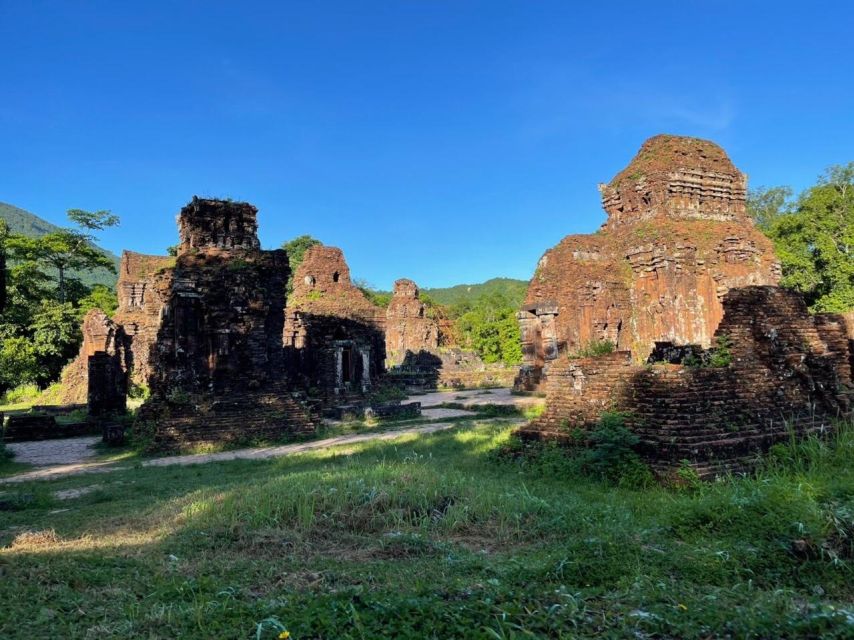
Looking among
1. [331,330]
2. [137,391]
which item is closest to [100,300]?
[137,391]

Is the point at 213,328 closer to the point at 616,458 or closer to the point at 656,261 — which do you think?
the point at 616,458

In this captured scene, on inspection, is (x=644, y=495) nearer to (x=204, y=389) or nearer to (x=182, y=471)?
(x=182, y=471)

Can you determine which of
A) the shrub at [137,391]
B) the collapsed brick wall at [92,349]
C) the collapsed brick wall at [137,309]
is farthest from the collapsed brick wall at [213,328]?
the shrub at [137,391]

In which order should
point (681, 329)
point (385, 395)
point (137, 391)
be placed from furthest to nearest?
1. point (137, 391)
2. point (385, 395)
3. point (681, 329)

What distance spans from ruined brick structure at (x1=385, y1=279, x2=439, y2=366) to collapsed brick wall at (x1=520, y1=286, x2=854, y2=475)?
30.6 meters

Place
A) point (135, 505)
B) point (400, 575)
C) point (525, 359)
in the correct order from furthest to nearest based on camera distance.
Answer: point (525, 359), point (135, 505), point (400, 575)

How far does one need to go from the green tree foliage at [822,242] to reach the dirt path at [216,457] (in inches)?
902

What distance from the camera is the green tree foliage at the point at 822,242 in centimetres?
2784

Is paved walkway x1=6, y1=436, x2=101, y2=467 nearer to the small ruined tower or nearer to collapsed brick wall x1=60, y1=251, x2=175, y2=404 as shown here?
collapsed brick wall x1=60, y1=251, x2=175, y2=404

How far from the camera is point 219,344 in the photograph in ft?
49.3

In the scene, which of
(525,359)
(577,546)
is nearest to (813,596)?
(577,546)

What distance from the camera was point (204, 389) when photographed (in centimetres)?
1461

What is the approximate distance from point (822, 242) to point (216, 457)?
96.5 ft

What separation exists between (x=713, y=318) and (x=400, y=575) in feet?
59.6
